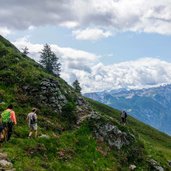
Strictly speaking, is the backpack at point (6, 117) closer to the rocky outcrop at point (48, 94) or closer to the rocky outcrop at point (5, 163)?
the rocky outcrop at point (5, 163)

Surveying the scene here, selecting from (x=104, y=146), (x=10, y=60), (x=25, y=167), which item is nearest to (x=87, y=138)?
(x=104, y=146)

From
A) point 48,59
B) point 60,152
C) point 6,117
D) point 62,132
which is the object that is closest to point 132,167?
point 62,132

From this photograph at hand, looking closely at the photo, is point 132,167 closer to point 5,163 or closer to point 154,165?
point 154,165

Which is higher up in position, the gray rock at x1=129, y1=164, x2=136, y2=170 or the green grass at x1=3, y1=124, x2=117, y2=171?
the green grass at x1=3, y1=124, x2=117, y2=171

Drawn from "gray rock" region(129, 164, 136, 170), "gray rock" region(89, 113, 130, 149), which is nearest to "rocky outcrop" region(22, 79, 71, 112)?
"gray rock" region(89, 113, 130, 149)

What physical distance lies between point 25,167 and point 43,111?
14131 mm

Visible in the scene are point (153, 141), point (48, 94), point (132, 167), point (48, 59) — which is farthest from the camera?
point (48, 59)

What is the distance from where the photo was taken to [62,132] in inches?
1535

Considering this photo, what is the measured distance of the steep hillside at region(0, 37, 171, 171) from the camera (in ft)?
108

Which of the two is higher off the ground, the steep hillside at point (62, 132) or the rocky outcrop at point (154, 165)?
the steep hillside at point (62, 132)

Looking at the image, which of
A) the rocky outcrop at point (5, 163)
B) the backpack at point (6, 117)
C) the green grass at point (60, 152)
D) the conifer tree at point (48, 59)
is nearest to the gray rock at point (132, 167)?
the green grass at point (60, 152)

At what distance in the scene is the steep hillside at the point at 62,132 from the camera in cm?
3306

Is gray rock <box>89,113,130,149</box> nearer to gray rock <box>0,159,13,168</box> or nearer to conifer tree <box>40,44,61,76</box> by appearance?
gray rock <box>0,159,13,168</box>

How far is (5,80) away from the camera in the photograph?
43500 mm
